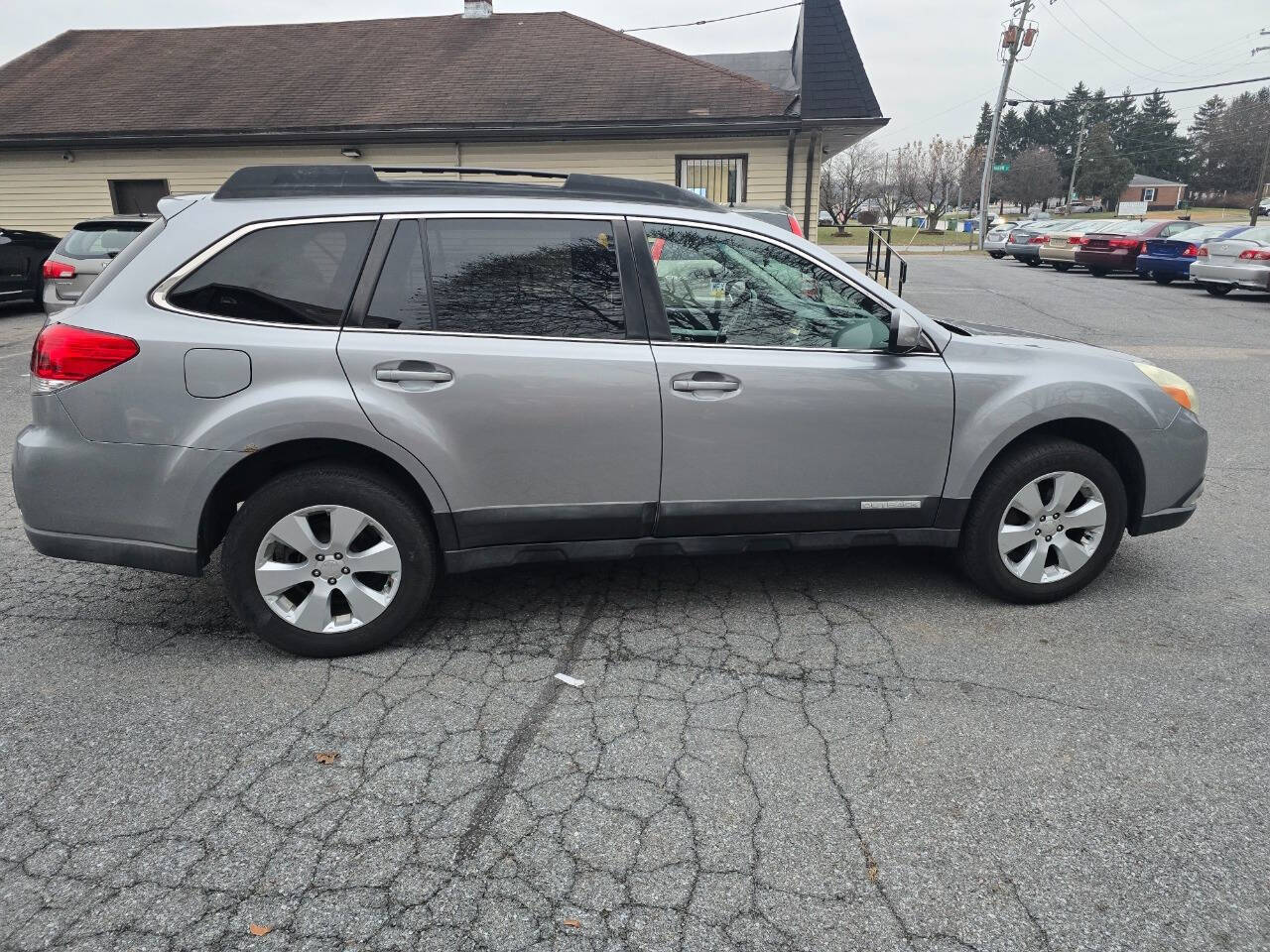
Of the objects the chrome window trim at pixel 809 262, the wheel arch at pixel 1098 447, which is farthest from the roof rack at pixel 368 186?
the wheel arch at pixel 1098 447

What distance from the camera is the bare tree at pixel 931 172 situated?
65750mm

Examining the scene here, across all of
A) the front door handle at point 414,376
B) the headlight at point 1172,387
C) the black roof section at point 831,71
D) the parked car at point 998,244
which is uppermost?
the black roof section at point 831,71

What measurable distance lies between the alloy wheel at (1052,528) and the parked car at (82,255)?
437 inches

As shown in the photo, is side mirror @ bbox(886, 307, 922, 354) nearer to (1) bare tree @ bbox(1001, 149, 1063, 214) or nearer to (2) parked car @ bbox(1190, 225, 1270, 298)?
(2) parked car @ bbox(1190, 225, 1270, 298)

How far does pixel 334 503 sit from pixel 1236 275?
18767 millimetres

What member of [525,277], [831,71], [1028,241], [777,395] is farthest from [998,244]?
[525,277]

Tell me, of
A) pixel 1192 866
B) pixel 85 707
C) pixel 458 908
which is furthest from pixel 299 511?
pixel 1192 866

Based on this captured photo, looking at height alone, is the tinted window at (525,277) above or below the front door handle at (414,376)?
above

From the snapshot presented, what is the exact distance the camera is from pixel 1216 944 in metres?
2.05

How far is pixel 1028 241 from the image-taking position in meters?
26.8

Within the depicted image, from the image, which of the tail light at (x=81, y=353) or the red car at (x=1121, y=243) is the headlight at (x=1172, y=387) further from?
the red car at (x=1121, y=243)

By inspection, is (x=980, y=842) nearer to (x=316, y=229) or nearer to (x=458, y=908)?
(x=458, y=908)

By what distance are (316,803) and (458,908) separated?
627mm

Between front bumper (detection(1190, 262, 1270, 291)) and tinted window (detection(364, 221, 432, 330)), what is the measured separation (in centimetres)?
1809
